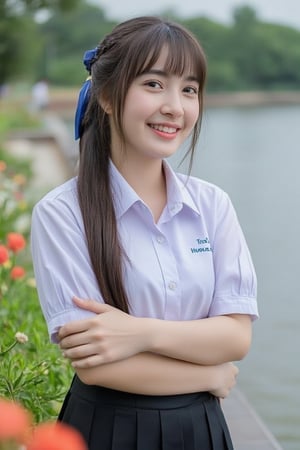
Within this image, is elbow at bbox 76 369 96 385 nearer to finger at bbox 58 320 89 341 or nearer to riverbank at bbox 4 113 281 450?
finger at bbox 58 320 89 341

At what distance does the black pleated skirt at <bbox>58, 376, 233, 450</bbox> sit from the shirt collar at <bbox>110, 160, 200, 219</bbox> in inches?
15.2

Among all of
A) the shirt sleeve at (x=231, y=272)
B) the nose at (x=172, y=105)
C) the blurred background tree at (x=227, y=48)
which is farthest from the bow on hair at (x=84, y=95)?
the blurred background tree at (x=227, y=48)

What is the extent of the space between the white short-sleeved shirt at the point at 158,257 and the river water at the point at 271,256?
0.60 meters

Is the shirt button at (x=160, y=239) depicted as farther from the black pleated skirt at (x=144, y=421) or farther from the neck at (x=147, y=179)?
the black pleated skirt at (x=144, y=421)

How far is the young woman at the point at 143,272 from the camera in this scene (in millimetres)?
2105

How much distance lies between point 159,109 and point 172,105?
28 mm

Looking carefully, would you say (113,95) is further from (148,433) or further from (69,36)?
(69,36)

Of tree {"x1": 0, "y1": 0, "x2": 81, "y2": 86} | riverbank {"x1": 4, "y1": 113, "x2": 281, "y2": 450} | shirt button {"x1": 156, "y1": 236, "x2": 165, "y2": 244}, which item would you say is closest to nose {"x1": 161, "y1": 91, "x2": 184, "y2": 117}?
shirt button {"x1": 156, "y1": 236, "x2": 165, "y2": 244}

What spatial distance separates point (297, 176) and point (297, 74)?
6569cm

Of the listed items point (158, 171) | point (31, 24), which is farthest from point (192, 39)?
point (31, 24)

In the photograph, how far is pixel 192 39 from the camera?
87.2 inches

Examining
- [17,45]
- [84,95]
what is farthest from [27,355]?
[17,45]

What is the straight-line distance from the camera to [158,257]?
2180 millimetres

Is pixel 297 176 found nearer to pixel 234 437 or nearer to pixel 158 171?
pixel 234 437
